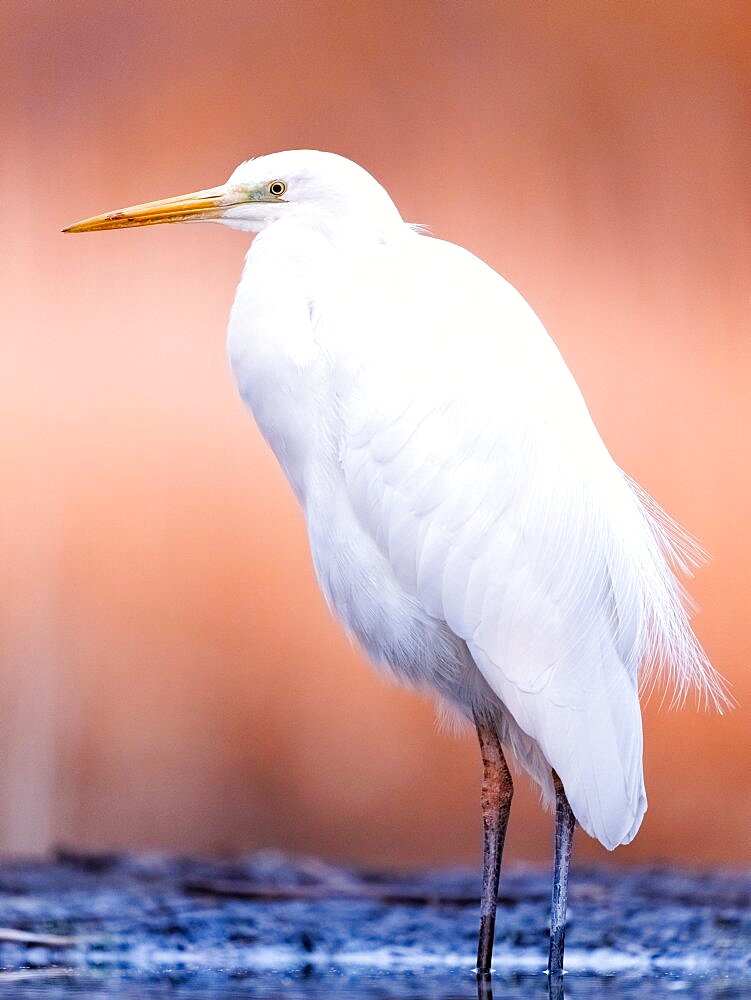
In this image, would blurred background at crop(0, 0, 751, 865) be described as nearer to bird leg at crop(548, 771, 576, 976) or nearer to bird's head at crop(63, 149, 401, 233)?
bird's head at crop(63, 149, 401, 233)

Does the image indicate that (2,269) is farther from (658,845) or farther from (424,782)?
(658,845)

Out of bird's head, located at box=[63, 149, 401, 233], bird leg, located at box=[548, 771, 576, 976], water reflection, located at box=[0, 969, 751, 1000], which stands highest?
bird's head, located at box=[63, 149, 401, 233]

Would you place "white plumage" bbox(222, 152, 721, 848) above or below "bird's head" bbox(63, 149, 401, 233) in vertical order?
below

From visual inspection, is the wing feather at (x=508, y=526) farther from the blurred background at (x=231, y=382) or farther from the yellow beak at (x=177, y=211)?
the blurred background at (x=231, y=382)

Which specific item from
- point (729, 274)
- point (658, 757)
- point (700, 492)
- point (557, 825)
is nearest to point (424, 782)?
point (658, 757)

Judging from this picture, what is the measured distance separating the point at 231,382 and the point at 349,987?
1.84 m

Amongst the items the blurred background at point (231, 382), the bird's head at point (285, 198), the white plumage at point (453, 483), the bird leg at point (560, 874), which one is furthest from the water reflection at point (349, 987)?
the bird's head at point (285, 198)

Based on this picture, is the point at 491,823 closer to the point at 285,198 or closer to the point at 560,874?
the point at 560,874

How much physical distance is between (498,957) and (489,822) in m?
0.71

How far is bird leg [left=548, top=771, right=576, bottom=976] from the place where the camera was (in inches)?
92.5

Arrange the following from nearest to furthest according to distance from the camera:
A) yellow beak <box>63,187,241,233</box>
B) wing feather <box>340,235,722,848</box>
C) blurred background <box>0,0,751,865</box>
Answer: wing feather <box>340,235,722,848</box>, yellow beak <box>63,187,241,233</box>, blurred background <box>0,0,751,865</box>

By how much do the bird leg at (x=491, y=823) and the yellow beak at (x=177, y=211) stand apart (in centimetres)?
109

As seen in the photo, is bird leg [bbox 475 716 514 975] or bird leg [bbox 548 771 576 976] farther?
bird leg [bbox 475 716 514 975]

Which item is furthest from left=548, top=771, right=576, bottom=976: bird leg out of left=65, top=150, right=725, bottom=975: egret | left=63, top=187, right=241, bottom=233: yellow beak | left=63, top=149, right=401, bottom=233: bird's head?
left=63, top=187, right=241, bottom=233: yellow beak
